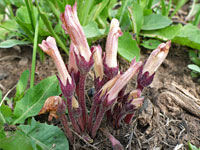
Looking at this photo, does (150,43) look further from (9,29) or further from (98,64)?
(9,29)

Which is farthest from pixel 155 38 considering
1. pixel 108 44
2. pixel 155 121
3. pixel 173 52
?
pixel 108 44

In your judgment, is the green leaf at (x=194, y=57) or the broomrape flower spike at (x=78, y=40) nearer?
the broomrape flower spike at (x=78, y=40)

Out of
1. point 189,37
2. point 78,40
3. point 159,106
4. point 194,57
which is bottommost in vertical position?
point 159,106

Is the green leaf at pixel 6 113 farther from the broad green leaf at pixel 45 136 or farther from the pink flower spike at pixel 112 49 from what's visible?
the pink flower spike at pixel 112 49

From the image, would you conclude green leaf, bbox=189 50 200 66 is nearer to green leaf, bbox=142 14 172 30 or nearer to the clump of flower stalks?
green leaf, bbox=142 14 172 30

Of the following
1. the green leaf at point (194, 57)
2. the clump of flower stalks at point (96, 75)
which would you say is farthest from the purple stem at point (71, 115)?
the green leaf at point (194, 57)

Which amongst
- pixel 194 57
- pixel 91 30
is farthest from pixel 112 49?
pixel 194 57
